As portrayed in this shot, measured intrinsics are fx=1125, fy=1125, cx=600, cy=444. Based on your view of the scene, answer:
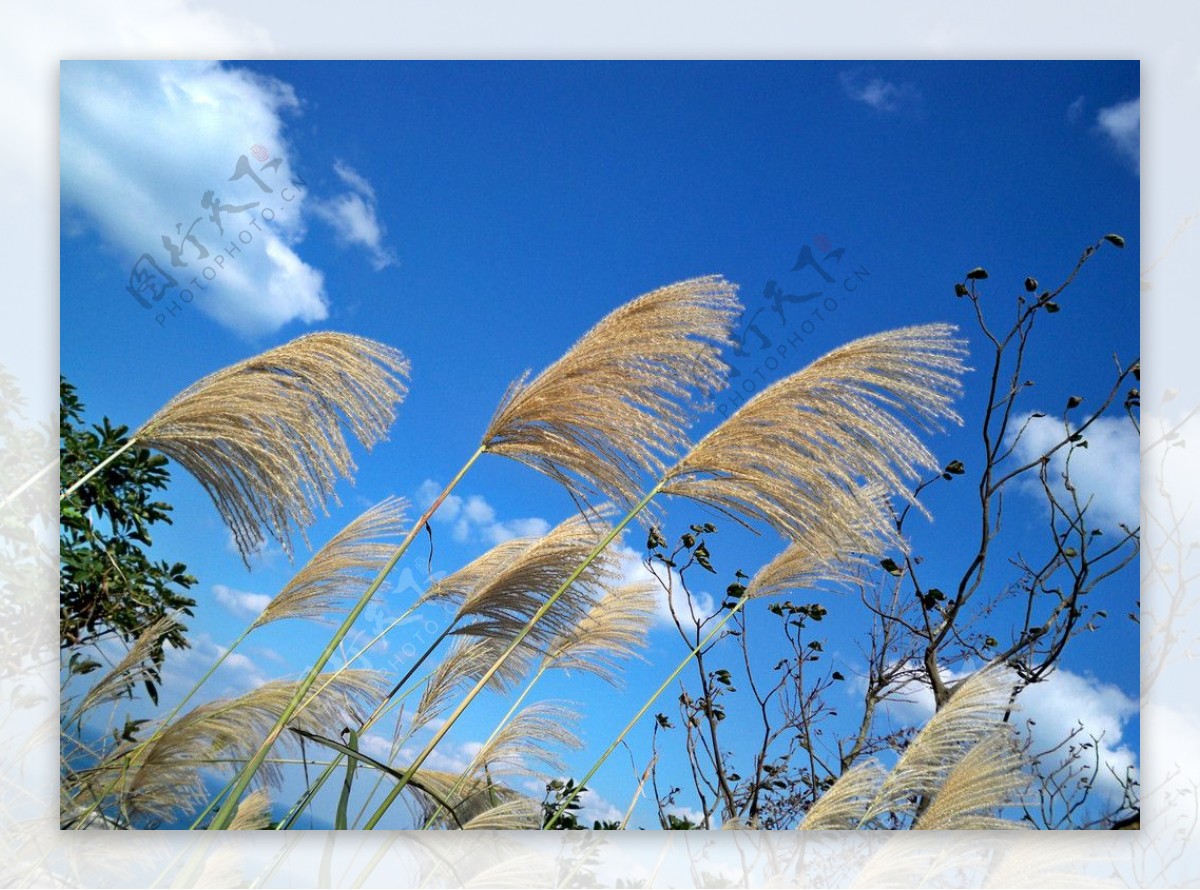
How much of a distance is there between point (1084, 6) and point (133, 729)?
284cm

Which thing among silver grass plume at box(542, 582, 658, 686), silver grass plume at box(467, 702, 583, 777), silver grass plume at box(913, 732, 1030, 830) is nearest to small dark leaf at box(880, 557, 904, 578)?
silver grass plume at box(913, 732, 1030, 830)

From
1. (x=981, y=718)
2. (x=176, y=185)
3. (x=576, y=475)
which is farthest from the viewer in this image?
(x=176, y=185)

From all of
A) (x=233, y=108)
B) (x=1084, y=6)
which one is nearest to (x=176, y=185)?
(x=233, y=108)

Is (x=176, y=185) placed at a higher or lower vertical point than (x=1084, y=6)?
lower

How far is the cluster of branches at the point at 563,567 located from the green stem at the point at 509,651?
12 millimetres

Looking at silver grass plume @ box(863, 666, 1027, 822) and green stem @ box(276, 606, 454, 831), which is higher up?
silver grass plume @ box(863, 666, 1027, 822)

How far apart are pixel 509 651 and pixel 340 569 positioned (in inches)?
17.5

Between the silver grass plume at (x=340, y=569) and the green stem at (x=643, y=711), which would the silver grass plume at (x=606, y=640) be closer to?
the green stem at (x=643, y=711)

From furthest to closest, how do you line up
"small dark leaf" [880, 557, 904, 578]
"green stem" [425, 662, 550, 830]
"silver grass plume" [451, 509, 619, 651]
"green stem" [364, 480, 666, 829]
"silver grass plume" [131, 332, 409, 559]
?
"small dark leaf" [880, 557, 904, 578] < "green stem" [425, 662, 550, 830] < "silver grass plume" [451, 509, 619, 651] < "silver grass plume" [131, 332, 409, 559] < "green stem" [364, 480, 666, 829]

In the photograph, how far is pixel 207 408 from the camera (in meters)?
2.15

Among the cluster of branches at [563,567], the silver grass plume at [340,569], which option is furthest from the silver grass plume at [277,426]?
the silver grass plume at [340,569]

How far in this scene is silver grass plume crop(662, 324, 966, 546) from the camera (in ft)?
6.91

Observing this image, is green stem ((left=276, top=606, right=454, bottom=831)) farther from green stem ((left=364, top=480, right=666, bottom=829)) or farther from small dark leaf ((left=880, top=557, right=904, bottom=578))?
small dark leaf ((left=880, top=557, right=904, bottom=578))

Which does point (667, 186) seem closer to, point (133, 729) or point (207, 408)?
point (207, 408)
